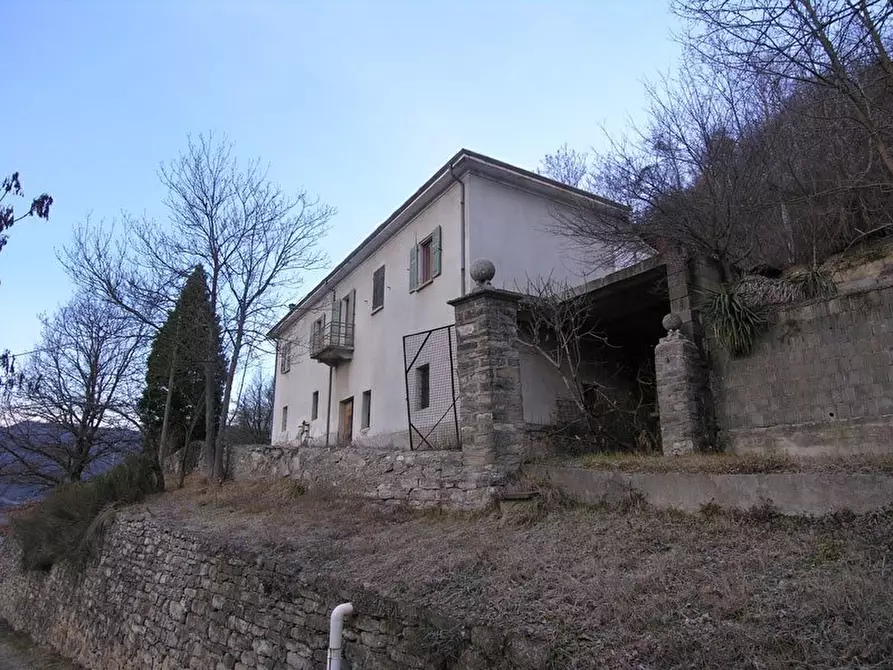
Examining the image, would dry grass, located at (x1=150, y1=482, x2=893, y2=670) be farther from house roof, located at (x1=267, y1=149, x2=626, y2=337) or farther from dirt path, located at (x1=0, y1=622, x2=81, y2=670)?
dirt path, located at (x1=0, y1=622, x2=81, y2=670)

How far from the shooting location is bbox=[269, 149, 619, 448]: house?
11.9 meters

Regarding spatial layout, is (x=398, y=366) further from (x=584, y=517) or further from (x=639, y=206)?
(x=584, y=517)

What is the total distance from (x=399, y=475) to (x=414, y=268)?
252 inches

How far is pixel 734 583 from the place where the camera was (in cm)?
406

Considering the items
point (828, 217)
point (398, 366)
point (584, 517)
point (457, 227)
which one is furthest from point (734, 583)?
point (398, 366)

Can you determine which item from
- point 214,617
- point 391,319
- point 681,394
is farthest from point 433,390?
point 214,617

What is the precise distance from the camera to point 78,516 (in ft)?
44.7

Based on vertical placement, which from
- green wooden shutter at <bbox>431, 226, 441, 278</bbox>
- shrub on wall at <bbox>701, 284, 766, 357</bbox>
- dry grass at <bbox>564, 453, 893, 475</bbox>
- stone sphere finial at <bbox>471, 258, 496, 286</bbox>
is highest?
green wooden shutter at <bbox>431, 226, 441, 278</bbox>

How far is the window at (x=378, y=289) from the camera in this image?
1590cm

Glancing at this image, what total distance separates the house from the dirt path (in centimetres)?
748

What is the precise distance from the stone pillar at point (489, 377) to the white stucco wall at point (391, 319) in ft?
12.6

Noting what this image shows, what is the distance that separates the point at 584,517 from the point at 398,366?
856 cm

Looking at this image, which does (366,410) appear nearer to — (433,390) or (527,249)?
(433,390)

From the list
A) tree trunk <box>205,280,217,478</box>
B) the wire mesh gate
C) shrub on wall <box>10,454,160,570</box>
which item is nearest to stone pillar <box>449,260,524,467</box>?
the wire mesh gate
